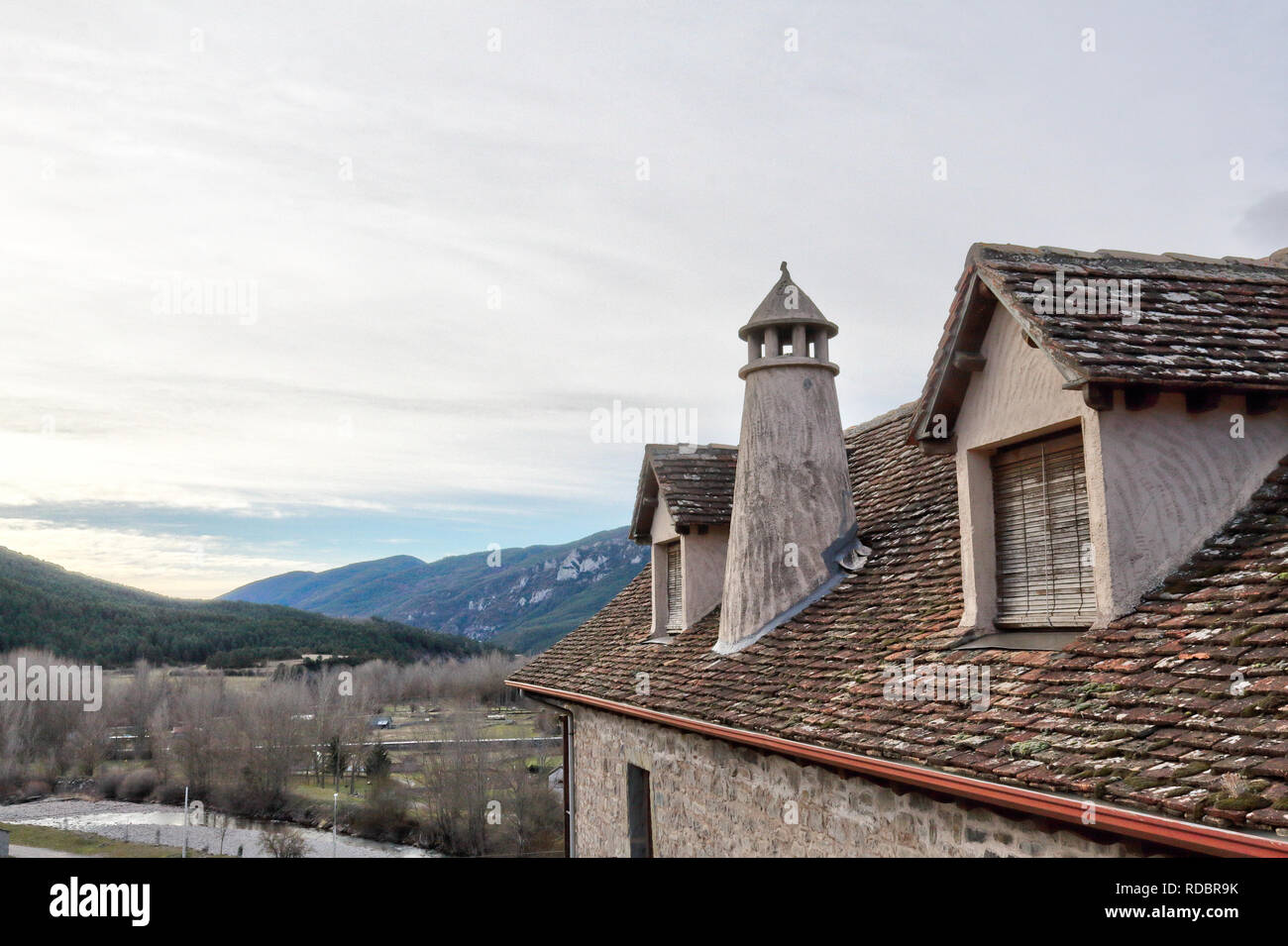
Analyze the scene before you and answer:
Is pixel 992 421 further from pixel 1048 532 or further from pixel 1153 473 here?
pixel 1153 473

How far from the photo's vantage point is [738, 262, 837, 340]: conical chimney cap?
10070mm

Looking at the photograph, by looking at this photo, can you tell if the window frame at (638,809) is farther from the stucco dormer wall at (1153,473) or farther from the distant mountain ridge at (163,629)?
the distant mountain ridge at (163,629)

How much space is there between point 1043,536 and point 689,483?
19.4 feet

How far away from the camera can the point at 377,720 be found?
87875 mm

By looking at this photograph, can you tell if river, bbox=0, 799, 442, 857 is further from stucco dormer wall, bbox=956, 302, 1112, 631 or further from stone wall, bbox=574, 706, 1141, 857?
stucco dormer wall, bbox=956, 302, 1112, 631

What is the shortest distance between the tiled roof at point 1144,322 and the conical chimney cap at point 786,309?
3479 millimetres

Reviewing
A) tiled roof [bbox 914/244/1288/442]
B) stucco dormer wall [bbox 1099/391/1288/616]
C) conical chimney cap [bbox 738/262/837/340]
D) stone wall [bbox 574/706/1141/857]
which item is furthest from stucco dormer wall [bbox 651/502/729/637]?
stucco dormer wall [bbox 1099/391/1288/616]

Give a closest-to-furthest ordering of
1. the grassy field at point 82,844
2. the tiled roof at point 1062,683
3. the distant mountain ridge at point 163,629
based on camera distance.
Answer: the tiled roof at point 1062,683, the grassy field at point 82,844, the distant mountain ridge at point 163,629

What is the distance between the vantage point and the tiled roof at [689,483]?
1115 centimetres

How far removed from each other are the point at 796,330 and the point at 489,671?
94906 millimetres

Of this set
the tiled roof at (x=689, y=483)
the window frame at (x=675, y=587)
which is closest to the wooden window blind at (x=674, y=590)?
the window frame at (x=675, y=587)

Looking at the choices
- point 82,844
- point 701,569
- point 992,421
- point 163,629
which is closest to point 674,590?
point 701,569
